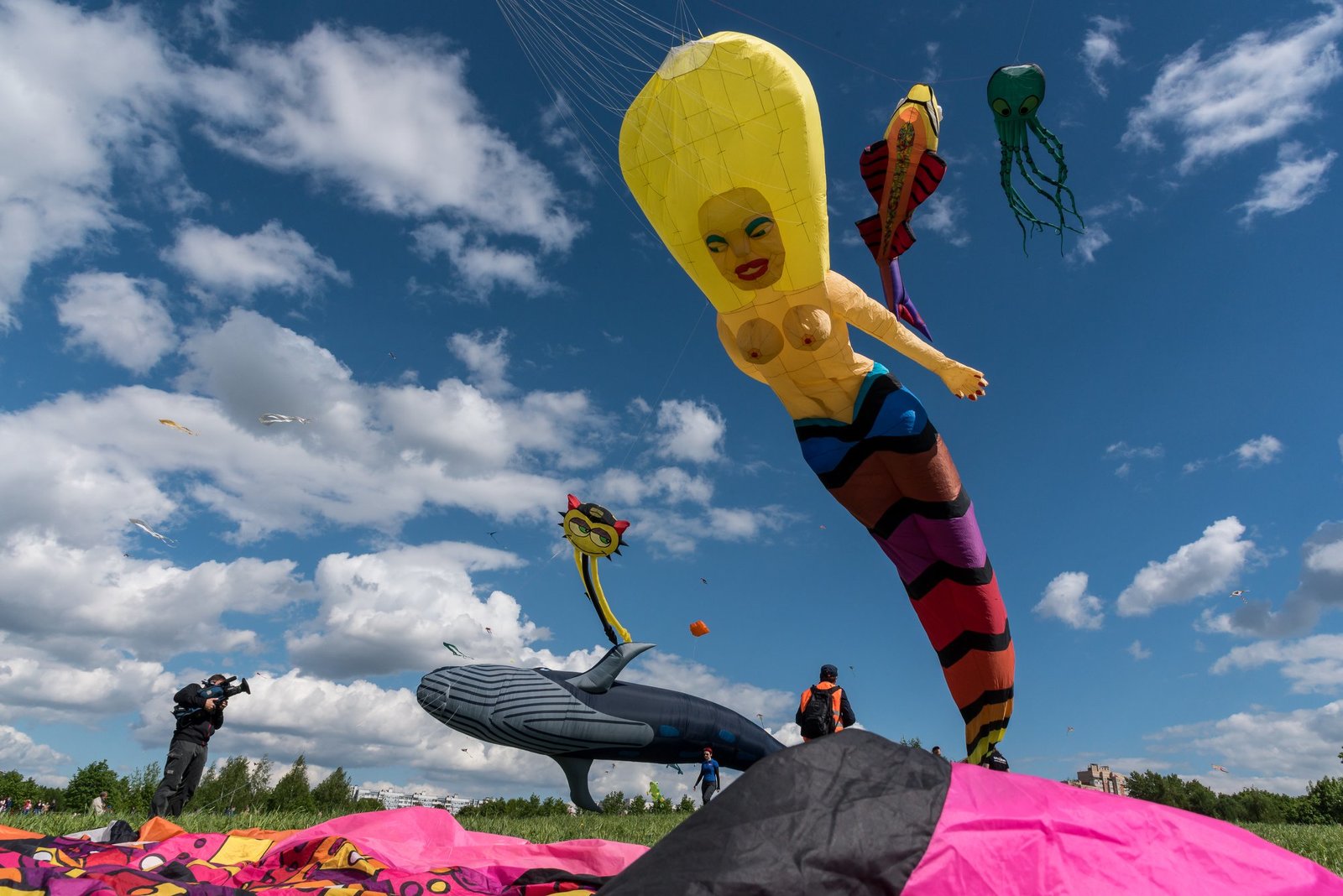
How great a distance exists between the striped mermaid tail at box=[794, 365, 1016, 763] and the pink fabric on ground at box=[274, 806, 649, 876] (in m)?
3.53

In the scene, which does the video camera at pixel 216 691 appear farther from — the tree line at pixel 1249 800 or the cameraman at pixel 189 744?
the tree line at pixel 1249 800

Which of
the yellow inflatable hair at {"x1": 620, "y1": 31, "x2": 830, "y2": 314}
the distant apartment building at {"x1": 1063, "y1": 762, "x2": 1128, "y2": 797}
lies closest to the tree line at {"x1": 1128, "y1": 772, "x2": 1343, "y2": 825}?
the distant apartment building at {"x1": 1063, "y1": 762, "x2": 1128, "y2": 797}

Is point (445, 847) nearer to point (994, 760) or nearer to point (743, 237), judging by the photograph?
point (743, 237)

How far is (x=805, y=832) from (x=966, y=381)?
5.81 metres

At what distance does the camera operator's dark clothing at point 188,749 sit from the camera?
272 inches

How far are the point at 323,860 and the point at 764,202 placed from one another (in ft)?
15.8

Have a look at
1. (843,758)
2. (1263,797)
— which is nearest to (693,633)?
(843,758)

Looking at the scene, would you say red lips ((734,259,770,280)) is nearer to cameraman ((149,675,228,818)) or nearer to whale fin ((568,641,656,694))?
cameraman ((149,675,228,818))

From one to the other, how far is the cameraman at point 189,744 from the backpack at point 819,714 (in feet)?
18.5

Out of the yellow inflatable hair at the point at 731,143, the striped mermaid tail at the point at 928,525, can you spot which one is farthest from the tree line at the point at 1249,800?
the yellow inflatable hair at the point at 731,143

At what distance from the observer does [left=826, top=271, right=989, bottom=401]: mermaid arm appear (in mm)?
6285

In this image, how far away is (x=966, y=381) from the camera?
683 cm

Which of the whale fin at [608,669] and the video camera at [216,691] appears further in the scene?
the whale fin at [608,669]

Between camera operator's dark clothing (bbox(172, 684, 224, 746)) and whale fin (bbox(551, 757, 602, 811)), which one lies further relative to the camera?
whale fin (bbox(551, 757, 602, 811))
